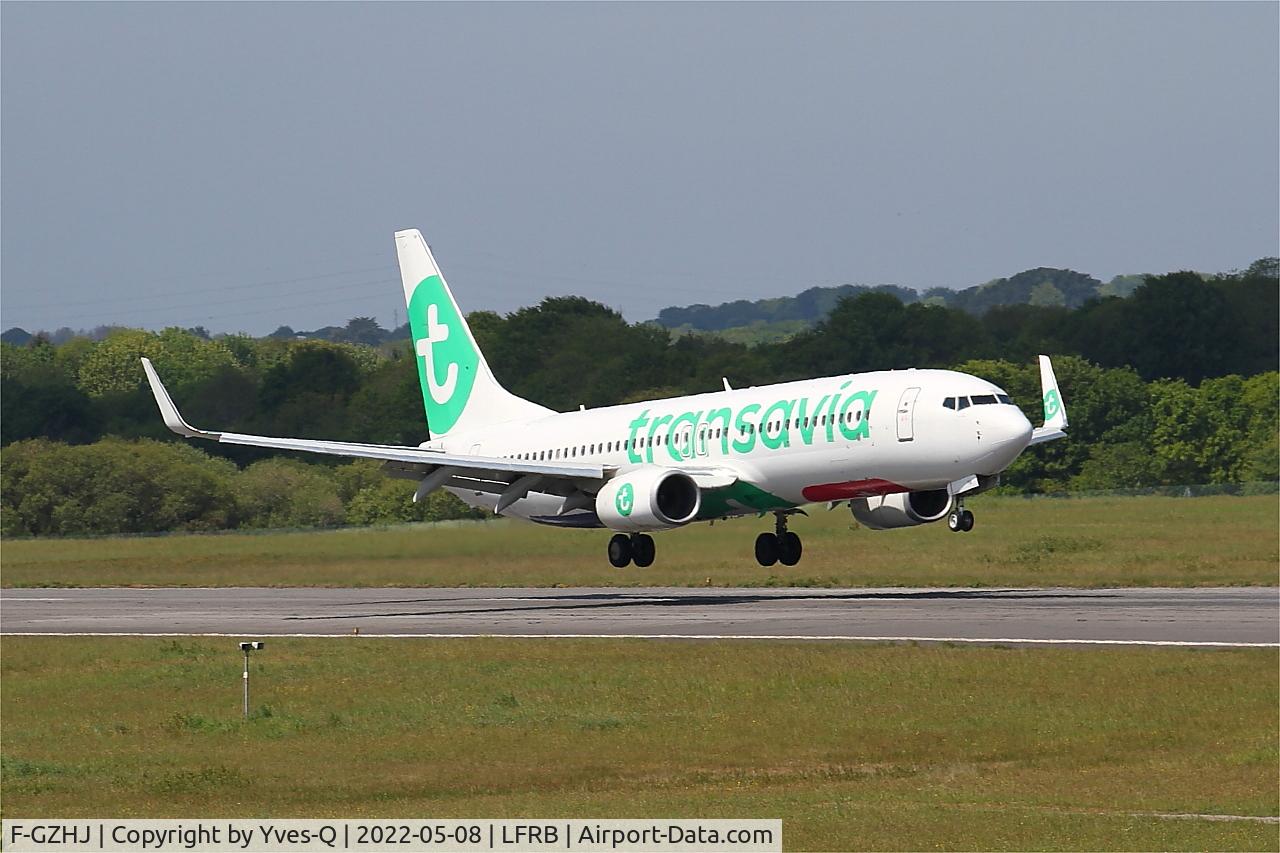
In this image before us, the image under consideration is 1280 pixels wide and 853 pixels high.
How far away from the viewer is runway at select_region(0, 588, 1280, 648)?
122 ft

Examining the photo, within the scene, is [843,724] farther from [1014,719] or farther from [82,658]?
[82,658]

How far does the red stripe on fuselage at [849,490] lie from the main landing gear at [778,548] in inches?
187

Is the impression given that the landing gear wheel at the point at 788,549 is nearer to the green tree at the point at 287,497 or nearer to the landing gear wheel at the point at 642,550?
the landing gear wheel at the point at 642,550

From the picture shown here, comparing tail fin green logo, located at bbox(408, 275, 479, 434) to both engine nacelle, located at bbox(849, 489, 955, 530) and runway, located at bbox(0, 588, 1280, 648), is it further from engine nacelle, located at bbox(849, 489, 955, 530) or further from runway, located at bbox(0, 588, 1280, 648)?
engine nacelle, located at bbox(849, 489, 955, 530)

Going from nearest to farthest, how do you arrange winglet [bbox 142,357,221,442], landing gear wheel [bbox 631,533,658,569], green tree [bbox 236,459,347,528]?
winglet [bbox 142,357,221,442] → landing gear wheel [bbox 631,533,658,569] → green tree [bbox 236,459,347,528]

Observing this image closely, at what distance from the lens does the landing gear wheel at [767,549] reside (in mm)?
51438

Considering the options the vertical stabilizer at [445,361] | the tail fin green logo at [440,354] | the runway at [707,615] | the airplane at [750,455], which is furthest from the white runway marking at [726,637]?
the tail fin green logo at [440,354]

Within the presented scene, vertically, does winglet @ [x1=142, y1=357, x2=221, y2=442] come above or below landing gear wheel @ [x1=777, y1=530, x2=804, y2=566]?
above

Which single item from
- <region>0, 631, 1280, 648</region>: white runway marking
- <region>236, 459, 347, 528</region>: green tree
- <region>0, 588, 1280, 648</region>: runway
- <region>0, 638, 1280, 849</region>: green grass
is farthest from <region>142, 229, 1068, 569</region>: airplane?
<region>236, 459, 347, 528</region>: green tree

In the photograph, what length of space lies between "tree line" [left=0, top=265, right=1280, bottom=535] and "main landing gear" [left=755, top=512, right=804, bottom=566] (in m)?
25.8

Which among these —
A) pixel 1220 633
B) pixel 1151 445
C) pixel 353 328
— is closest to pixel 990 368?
pixel 1151 445

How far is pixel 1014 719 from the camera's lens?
1105 inches

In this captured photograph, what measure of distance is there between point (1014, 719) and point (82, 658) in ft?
62.1

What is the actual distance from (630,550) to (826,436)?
7.94 meters
